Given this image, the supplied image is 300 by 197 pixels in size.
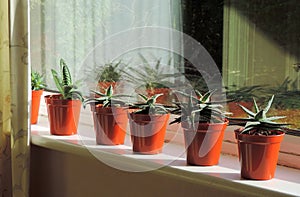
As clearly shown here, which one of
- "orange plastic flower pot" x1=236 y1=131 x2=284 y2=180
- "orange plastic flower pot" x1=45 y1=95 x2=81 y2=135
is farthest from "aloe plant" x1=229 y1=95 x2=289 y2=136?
"orange plastic flower pot" x1=45 y1=95 x2=81 y2=135

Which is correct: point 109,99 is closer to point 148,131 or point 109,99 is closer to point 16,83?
point 148,131

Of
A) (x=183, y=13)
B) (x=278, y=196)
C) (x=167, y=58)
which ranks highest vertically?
(x=183, y=13)

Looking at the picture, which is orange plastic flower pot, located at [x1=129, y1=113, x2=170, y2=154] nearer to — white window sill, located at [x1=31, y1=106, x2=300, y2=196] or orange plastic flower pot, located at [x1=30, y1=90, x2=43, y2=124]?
white window sill, located at [x1=31, y1=106, x2=300, y2=196]

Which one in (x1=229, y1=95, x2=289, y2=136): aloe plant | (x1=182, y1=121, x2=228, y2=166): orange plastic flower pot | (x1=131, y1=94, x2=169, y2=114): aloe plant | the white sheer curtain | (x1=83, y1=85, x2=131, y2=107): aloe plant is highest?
the white sheer curtain

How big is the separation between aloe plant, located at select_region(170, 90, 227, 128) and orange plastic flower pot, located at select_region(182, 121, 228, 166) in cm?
2

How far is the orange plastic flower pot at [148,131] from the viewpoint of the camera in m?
1.54

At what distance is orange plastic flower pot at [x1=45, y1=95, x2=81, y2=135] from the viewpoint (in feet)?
6.07

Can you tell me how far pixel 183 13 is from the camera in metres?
1.62

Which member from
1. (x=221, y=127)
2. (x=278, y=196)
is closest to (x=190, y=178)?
(x=221, y=127)

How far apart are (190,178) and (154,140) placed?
209mm

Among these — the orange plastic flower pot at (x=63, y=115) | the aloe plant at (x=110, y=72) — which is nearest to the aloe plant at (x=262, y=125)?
the aloe plant at (x=110, y=72)

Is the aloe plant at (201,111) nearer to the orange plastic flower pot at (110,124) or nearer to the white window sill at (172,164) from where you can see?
the white window sill at (172,164)

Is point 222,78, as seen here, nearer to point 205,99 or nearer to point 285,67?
point 205,99

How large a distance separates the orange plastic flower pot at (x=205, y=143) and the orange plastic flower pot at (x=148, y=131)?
0.36 ft
